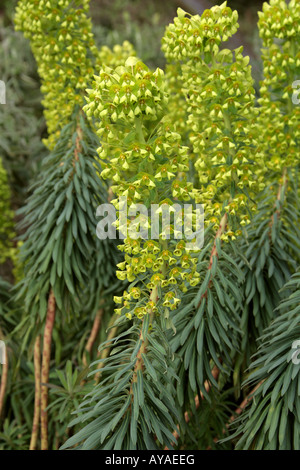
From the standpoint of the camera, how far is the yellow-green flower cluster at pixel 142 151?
1.09 meters

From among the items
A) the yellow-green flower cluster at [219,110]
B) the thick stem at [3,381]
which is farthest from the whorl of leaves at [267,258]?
the thick stem at [3,381]

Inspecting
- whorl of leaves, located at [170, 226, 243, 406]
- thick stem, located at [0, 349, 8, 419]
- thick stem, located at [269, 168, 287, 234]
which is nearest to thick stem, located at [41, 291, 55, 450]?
thick stem, located at [0, 349, 8, 419]

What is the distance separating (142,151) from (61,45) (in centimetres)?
81

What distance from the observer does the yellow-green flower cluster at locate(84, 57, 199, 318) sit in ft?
3.58

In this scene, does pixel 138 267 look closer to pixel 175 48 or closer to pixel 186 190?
pixel 186 190

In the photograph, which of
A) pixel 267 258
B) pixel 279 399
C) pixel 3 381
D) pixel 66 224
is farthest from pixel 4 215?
pixel 279 399

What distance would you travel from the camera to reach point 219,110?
1340 mm

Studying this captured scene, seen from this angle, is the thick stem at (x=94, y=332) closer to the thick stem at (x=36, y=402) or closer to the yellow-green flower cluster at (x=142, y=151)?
the thick stem at (x=36, y=402)

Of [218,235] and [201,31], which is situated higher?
[201,31]

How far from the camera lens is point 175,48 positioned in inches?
52.4

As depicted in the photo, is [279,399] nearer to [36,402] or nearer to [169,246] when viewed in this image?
[169,246]

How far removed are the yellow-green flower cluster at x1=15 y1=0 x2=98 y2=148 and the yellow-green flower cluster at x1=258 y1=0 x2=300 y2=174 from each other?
59 cm

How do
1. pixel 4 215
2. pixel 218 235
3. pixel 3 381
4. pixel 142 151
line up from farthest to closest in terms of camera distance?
pixel 4 215 → pixel 3 381 → pixel 218 235 → pixel 142 151

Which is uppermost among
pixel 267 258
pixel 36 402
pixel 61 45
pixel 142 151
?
pixel 61 45
